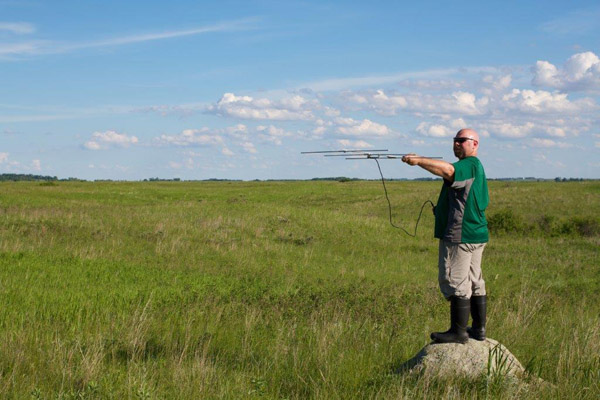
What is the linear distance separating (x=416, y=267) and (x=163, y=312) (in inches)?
426

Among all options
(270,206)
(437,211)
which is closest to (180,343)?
(437,211)

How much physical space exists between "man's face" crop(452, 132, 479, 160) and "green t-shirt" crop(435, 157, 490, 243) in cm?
10

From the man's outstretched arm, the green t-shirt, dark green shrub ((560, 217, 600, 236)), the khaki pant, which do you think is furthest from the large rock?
dark green shrub ((560, 217, 600, 236))

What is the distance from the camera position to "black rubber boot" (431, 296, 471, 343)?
6.61 meters

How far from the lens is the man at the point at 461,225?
20.6 ft

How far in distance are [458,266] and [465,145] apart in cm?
136

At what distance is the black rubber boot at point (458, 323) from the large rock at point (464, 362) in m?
0.06

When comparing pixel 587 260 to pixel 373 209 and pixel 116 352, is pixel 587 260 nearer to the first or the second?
pixel 116 352

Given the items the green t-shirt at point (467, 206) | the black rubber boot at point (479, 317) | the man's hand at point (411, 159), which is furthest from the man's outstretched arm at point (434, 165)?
the black rubber boot at point (479, 317)

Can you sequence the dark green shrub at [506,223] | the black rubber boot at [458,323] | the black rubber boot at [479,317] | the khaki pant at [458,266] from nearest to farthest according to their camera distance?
the khaki pant at [458,266] < the black rubber boot at [458,323] < the black rubber boot at [479,317] < the dark green shrub at [506,223]

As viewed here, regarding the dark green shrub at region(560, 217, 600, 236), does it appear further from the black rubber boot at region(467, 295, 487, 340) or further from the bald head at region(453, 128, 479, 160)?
the bald head at region(453, 128, 479, 160)

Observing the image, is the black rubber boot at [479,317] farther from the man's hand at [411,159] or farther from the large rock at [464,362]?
the man's hand at [411,159]

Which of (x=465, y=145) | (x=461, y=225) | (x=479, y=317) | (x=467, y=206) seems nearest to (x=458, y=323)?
(x=479, y=317)

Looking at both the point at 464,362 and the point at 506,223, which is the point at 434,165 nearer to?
the point at 464,362
